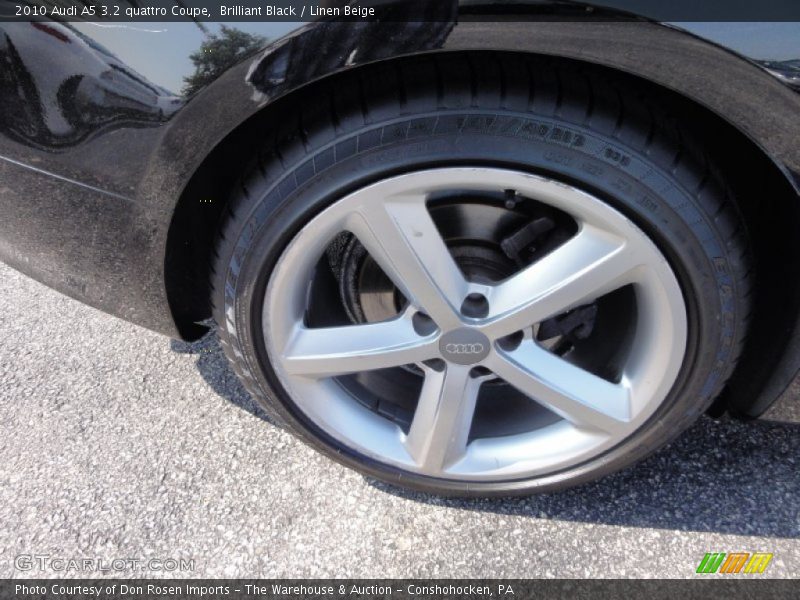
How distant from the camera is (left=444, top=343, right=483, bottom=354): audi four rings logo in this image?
1.31 metres

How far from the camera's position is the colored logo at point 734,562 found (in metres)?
1.42

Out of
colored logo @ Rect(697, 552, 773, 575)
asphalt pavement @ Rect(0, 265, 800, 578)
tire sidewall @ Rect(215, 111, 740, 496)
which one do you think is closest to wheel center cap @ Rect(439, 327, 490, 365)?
tire sidewall @ Rect(215, 111, 740, 496)

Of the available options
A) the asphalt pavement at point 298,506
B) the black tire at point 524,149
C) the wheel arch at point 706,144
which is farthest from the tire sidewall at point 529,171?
the asphalt pavement at point 298,506

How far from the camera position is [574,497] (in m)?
1.59

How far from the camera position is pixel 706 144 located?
1183 millimetres

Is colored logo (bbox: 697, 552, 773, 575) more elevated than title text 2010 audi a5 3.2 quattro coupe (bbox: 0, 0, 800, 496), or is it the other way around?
title text 2010 audi a5 3.2 quattro coupe (bbox: 0, 0, 800, 496)

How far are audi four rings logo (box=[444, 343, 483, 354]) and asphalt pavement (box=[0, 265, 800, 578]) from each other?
0.50 metres

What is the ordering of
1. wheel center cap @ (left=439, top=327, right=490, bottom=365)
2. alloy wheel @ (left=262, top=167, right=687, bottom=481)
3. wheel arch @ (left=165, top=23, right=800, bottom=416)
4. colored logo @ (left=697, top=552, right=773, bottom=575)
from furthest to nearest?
colored logo @ (left=697, top=552, right=773, bottom=575) < wheel center cap @ (left=439, top=327, right=490, bottom=365) < alloy wheel @ (left=262, top=167, right=687, bottom=481) < wheel arch @ (left=165, top=23, right=800, bottom=416)

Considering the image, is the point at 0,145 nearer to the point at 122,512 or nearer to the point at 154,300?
the point at 154,300

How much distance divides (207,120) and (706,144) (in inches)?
38.0

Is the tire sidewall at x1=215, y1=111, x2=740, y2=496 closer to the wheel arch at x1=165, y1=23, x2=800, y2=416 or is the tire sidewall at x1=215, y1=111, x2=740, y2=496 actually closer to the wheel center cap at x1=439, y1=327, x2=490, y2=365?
the wheel arch at x1=165, y1=23, x2=800, y2=416

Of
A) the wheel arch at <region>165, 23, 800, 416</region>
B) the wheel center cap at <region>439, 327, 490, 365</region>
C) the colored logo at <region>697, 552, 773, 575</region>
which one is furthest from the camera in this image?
Answer: the colored logo at <region>697, 552, 773, 575</region>

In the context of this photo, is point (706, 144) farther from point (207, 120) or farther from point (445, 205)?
point (207, 120)

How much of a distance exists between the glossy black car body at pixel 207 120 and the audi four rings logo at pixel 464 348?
59 cm
